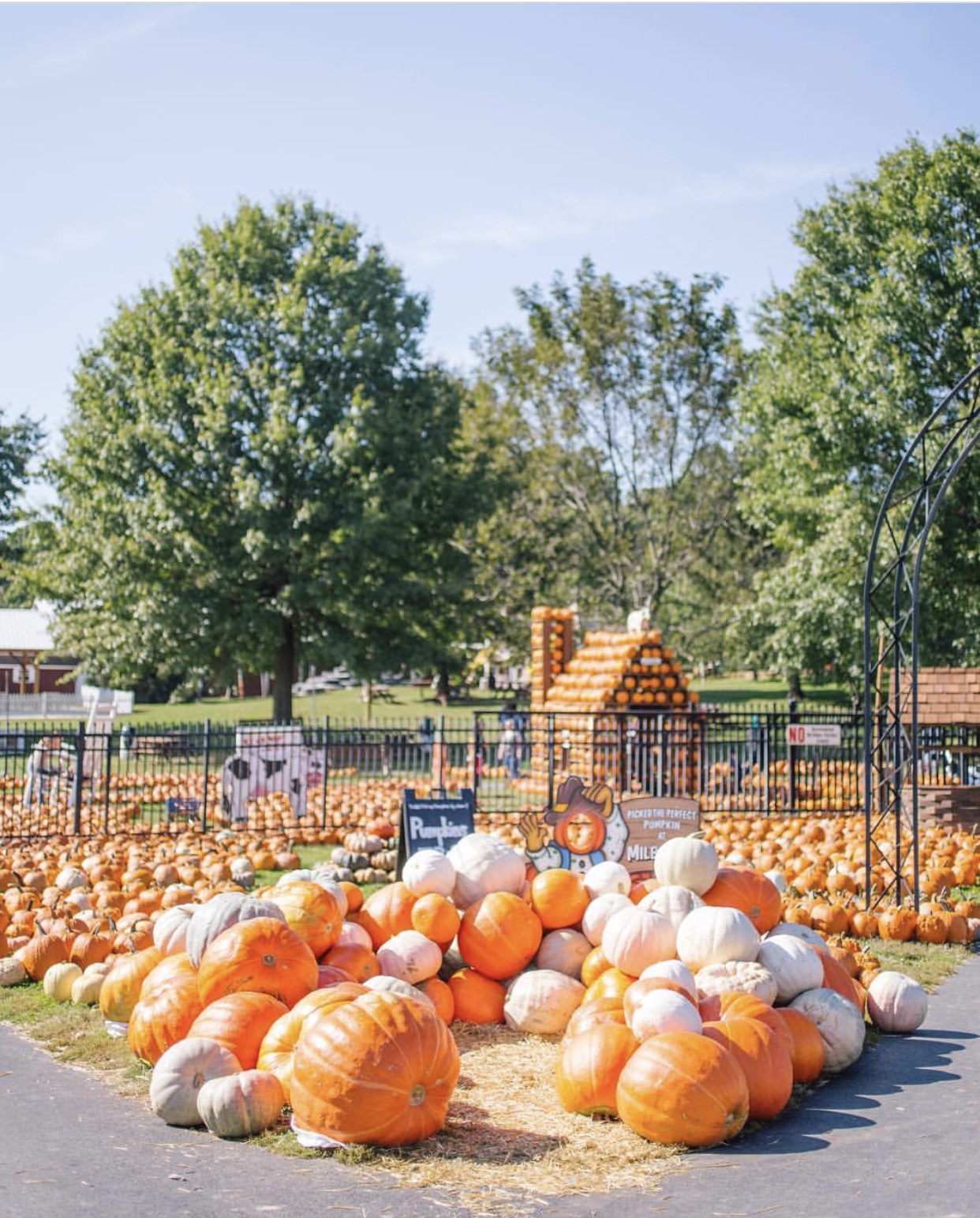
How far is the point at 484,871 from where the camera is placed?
26.5ft

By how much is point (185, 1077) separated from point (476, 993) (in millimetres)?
2332

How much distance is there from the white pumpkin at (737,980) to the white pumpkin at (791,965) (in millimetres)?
164

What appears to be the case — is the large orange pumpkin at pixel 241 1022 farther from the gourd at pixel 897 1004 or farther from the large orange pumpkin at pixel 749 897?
the gourd at pixel 897 1004

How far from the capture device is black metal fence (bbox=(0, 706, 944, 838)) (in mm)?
16844

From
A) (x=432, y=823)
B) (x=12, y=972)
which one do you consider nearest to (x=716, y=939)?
(x=432, y=823)

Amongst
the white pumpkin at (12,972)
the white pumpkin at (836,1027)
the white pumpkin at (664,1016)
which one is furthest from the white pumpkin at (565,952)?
the white pumpkin at (12,972)

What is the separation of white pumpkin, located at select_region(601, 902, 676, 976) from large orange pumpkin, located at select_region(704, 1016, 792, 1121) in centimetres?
93

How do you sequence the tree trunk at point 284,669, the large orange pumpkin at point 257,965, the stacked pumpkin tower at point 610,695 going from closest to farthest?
the large orange pumpkin at point 257,965 → the stacked pumpkin tower at point 610,695 → the tree trunk at point 284,669

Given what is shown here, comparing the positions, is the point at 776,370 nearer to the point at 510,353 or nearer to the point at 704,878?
the point at 510,353

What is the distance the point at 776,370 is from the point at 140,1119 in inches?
1086

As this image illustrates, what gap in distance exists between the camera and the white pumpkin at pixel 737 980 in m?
6.61

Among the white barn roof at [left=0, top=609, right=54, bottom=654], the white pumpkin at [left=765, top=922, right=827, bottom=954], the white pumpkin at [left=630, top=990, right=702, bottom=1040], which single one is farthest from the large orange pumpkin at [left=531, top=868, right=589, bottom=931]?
the white barn roof at [left=0, top=609, right=54, bottom=654]

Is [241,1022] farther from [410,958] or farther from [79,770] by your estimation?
[79,770]

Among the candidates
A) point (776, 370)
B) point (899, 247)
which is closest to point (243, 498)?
point (776, 370)
